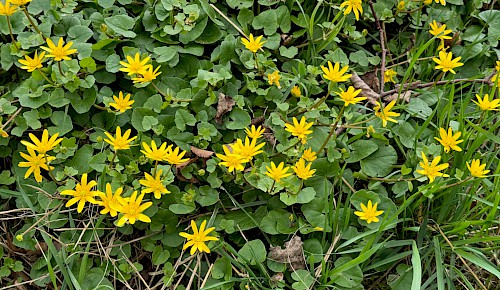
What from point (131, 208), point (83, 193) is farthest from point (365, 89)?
point (83, 193)

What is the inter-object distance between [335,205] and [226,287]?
559 mm

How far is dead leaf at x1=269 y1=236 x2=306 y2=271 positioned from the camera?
205 centimetres

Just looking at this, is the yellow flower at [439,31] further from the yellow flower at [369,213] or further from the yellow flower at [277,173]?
the yellow flower at [277,173]

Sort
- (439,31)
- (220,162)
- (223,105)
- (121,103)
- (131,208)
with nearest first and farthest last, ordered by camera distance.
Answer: (131,208) → (220,162) → (121,103) → (223,105) → (439,31)

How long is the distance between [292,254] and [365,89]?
90 cm

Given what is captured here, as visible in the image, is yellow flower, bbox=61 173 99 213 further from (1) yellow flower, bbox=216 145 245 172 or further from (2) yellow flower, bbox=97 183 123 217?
(1) yellow flower, bbox=216 145 245 172

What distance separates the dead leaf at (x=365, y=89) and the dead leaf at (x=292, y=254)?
0.80 m

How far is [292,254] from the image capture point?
205 centimetres

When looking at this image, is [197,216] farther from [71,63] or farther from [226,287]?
[71,63]

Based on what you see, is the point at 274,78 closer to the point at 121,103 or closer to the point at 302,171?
the point at 302,171

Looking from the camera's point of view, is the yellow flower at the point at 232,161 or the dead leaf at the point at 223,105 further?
the dead leaf at the point at 223,105

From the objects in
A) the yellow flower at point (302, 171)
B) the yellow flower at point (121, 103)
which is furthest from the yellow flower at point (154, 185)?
the yellow flower at point (302, 171)

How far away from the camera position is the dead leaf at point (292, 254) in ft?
6.72

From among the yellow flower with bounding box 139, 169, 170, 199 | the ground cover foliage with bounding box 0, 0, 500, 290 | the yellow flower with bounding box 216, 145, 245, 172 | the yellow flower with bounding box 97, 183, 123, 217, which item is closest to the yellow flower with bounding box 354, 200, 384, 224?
the ground cover foliage with bounding box 0, 0, 500, 290
